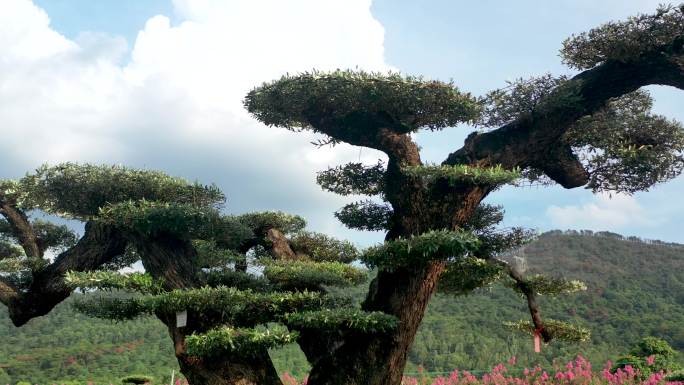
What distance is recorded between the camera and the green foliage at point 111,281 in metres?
8.07

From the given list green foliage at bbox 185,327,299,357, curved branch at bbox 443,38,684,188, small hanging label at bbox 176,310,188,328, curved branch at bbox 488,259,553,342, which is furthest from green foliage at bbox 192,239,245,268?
curved branch at bbox 488,259,553,342

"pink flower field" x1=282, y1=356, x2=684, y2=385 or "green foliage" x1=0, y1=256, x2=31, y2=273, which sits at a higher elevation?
"green foliage" x1=0, y1=256, x2=31, y2=273

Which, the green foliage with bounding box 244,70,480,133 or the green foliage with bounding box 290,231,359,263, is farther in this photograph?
the green foliage with bounding box 290,231,359,263

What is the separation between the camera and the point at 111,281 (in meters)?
8.09

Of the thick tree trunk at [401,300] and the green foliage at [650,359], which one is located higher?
the thick tree trunk at [401,300]

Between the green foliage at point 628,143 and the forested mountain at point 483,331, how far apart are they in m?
9.94

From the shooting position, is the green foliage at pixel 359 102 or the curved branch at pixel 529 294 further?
the curved branch at pixel 529 294

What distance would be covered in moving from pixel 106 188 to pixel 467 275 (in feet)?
16.6

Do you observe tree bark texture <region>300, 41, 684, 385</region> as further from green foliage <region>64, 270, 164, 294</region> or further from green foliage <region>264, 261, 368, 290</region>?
green foliage <region>64, 270, 164, 294</region>

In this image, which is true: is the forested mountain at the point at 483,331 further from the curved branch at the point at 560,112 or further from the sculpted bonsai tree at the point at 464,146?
the curved branch at the point at 560,112

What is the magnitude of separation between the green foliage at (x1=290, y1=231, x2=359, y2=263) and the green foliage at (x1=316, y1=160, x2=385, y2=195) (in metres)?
1.77

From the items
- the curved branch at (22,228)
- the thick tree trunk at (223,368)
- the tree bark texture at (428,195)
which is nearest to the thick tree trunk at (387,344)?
the tree bark texture at (428,195)

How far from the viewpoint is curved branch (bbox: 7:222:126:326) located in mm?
10188

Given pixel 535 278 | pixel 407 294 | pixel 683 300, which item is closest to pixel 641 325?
pixel 683 300
